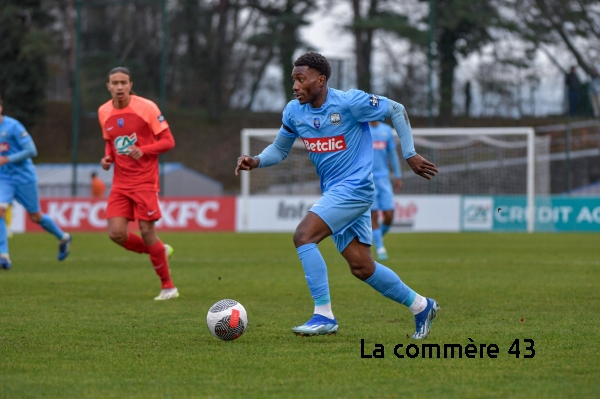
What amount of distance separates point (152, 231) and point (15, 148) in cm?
388

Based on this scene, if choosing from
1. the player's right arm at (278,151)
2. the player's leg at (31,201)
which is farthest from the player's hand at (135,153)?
the player's leg at (31,201)

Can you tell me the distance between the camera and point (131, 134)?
9352mm

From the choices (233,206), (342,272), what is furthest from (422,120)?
(342,272)

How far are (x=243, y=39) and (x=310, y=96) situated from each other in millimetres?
32670

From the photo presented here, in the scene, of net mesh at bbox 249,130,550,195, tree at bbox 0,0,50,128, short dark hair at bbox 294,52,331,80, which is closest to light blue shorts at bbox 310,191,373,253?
short dark hair at bbox 294,52,331,80

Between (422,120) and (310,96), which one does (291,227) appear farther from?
(310,96)

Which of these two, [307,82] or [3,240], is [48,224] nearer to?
[3,240]

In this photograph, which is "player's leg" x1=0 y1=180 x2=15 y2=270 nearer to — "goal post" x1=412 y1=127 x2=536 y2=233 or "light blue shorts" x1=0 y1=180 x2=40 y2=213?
"light blue shorts" x1=0 y1=180 x2=40 y2=213

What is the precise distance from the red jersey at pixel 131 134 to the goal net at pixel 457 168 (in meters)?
16.7

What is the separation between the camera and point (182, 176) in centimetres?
3334

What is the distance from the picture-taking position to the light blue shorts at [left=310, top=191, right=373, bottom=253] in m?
6.58

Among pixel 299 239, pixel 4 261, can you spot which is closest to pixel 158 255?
pixel 299 239

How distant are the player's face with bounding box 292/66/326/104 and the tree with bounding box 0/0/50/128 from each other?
33533mm

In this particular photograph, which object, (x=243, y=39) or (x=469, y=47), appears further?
(x=243, y=39)
